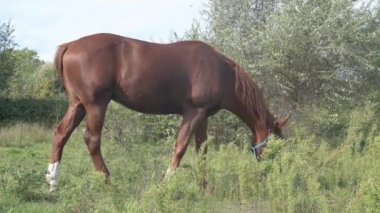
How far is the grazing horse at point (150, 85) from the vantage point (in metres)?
7.16

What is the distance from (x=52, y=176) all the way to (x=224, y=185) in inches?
103

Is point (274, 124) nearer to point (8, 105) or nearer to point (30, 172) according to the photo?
point (30, 172)

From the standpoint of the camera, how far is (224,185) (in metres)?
4.91

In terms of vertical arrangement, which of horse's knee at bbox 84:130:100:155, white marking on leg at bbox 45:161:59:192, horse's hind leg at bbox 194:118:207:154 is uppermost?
horse's hind leg at bbox 194:118:207:154

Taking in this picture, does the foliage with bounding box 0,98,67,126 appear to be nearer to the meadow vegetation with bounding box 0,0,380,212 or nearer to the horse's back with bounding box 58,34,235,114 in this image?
the meadow vegetation with bounding box 0,0,380,212

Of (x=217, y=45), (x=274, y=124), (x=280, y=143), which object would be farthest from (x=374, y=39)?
(x=280, y=143)

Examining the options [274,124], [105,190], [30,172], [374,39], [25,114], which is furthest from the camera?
[25,114]

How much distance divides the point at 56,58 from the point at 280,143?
3.80 m

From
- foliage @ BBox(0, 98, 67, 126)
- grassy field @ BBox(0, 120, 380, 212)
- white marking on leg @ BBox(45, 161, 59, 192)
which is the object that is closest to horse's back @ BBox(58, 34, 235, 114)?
white marking on leg @ BBox(45, 161, 59, 192)

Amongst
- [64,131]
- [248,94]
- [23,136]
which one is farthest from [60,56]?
[23,136]

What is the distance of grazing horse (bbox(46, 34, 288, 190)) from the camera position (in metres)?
7.16

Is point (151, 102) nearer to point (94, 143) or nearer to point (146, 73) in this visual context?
point (146, 73)

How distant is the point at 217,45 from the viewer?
1468 centimetres

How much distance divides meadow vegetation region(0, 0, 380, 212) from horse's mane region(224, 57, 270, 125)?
31.5 inches
